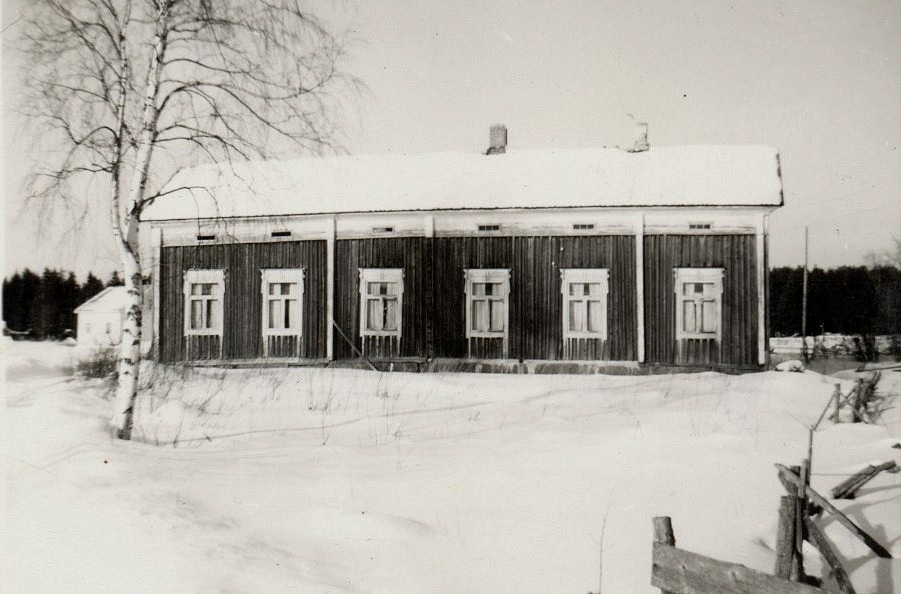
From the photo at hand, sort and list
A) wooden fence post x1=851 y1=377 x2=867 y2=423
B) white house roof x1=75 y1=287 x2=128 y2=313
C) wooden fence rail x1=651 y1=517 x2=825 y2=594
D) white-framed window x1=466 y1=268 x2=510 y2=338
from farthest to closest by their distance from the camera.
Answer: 1. white-framed window x1=466 y1=268 x2=510 y2=338
2. white house roof x1=75 y1=287 x2=128 y2=313
3. wooden fence post x1=851 y1=377 x2=867 y2=423
4. wooden fence rail x1=651 y1=517 x2=825 y2=594

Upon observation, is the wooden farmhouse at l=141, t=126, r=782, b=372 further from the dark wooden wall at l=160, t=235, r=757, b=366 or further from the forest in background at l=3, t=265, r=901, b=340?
the forest in background at l=3, t=265, r=901, b=340

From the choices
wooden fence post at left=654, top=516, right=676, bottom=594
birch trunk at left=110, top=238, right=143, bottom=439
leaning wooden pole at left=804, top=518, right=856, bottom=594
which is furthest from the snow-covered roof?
wooden fence post at left=654, top=516, right=676, bottom=594

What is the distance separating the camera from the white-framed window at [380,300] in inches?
506

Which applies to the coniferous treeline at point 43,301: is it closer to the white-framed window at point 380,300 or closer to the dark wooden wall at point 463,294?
the dark wooden wall at point 463,294

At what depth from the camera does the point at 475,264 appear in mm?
12703

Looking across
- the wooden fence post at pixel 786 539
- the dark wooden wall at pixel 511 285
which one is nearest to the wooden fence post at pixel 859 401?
the wooden fence post at pixel 786 539

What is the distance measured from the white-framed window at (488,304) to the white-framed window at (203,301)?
5496 mm

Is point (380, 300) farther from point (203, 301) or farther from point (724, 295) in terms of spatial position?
point (724, 295)

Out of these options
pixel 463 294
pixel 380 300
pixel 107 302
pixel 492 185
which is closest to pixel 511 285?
pixel 463 294

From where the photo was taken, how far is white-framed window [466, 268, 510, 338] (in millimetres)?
12695

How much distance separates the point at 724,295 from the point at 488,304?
15.5 feet

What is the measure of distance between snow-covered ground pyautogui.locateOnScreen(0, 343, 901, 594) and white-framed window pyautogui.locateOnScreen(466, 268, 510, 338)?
208 inches

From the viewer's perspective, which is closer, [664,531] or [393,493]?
[664,531]

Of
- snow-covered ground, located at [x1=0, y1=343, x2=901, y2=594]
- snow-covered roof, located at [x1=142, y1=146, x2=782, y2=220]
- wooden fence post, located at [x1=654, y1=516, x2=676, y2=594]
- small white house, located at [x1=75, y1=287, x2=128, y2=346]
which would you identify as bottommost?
snow-covered ground, located at [x1=0, y1=343, x2=901, y2=594]
